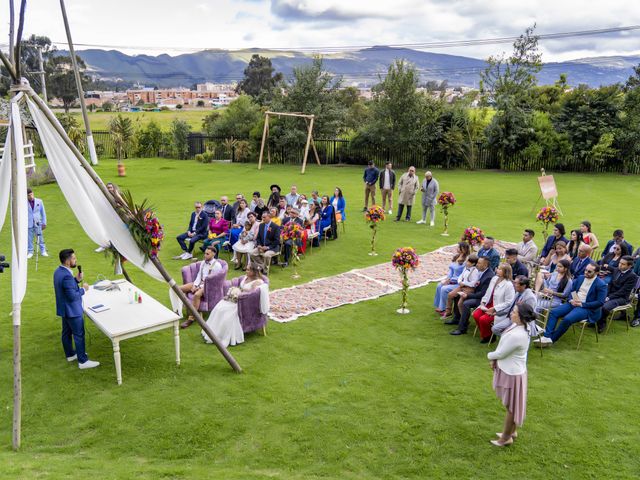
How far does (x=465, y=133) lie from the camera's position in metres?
32.9

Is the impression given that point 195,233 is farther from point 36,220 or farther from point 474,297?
point 474,297

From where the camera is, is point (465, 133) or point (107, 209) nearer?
point (107, 209)

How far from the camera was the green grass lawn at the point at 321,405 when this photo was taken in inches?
249

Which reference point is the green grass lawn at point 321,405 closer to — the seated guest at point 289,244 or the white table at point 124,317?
the white table at point 124,317

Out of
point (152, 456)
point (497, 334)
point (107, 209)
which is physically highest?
point (107, 209)

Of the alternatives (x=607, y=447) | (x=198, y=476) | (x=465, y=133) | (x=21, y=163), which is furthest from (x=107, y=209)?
(x=465, y=133)

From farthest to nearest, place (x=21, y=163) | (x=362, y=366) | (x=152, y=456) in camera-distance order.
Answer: (x=362, y=366), (x=21, y=163), (x=152, y=456)

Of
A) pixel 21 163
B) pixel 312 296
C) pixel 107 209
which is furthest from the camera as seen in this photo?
pixel 312 296

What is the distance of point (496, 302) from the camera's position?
9359 mm

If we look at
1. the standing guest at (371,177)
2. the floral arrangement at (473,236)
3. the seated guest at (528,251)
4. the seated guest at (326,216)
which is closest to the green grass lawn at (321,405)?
the floral arrangement at (473,236)

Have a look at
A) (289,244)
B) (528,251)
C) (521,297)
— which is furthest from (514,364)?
(289,244)

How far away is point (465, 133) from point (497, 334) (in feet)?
84.1

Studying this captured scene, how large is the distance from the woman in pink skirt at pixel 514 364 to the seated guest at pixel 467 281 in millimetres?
3833

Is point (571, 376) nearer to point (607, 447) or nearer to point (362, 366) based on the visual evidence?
point (607, 447)
